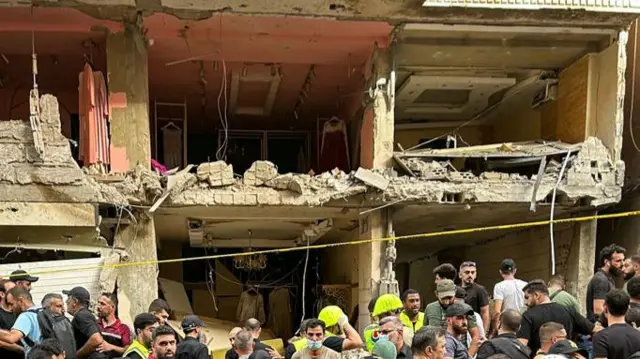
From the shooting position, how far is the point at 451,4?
36.6 feet

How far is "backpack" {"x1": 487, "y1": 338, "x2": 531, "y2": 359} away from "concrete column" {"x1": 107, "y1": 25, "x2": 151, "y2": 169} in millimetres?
7146

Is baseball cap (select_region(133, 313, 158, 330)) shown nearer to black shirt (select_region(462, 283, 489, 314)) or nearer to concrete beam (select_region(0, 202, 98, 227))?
black shirt (select_region(462, 283, 489, 314))

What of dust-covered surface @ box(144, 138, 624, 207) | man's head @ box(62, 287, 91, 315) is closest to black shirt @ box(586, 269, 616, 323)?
dust-covered surface @ box(144, 138, 624, 207)


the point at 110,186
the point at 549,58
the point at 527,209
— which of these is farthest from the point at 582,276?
the point at 110,186

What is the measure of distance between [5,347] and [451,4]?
330 inches

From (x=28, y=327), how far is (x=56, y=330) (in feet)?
0.83

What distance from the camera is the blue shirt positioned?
6.20 metres

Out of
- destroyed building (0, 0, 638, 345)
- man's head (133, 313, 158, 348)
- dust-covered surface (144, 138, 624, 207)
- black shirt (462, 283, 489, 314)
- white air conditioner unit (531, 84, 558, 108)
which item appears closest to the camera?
man's head (133, 313, 158, 348)

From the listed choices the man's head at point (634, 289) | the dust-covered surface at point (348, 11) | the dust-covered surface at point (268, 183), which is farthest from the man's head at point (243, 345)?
the dust-covered surface at point (348, 11)

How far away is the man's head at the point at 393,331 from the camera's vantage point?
19.9 feet

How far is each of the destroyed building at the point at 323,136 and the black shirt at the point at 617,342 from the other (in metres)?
5.55

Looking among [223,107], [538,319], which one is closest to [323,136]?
[223,107]

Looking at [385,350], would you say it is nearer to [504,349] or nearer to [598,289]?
[504,349]

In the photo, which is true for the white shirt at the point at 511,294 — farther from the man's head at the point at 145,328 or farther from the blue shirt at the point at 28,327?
the blue shirt at the point at 28,327
